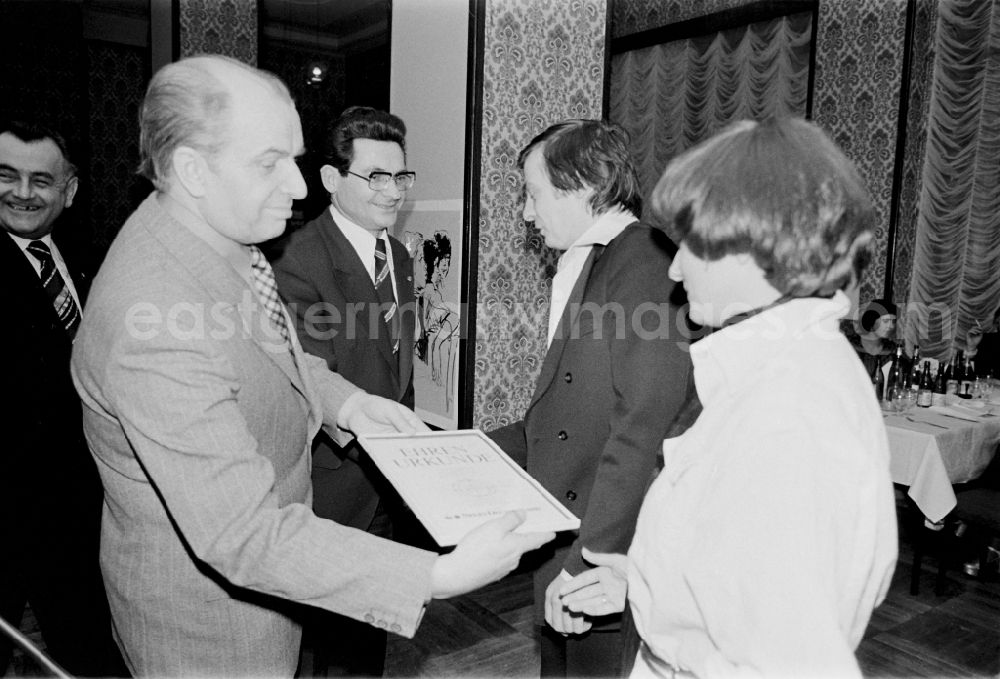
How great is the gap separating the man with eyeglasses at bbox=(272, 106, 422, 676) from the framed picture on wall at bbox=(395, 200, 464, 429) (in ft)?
2.92

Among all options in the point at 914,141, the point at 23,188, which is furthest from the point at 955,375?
the point at 23,188

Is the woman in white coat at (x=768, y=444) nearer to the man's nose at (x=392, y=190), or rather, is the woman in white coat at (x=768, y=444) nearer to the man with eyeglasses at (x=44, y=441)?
the man's nose at (x=392, y=190)

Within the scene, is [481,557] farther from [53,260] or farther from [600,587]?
[53,260]

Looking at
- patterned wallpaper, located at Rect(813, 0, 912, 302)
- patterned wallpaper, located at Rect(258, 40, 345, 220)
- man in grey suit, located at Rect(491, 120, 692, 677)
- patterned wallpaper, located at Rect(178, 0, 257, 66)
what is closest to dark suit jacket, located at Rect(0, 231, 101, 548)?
man in grey suit, located at Rect(491, 120, 692, 677)

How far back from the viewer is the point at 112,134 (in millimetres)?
7746

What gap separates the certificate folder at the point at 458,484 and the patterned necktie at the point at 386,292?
0.95m

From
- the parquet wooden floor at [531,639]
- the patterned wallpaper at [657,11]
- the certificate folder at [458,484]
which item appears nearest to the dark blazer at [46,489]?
the parquet wooden floor at [531,639]

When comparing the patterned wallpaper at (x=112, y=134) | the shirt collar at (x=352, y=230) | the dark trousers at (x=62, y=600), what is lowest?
the dark trousers at (x=62, y=600)

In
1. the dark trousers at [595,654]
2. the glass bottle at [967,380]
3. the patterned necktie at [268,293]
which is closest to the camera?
the patterned necktie at [268,293]

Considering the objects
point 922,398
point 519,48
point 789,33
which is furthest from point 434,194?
point 789,33

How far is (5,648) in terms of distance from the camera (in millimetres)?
2230

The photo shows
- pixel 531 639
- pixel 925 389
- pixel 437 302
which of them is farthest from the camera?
pixel 925 389

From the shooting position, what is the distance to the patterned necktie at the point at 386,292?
2666mm

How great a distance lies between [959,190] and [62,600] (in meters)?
6.65
